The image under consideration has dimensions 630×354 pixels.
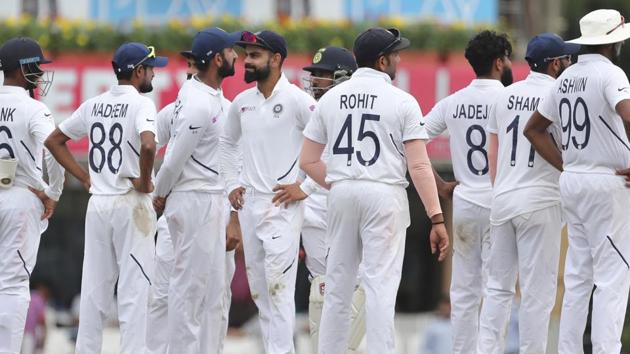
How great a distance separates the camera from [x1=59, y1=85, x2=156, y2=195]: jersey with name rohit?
1360cm

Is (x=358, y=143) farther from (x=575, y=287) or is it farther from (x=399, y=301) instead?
(x=399, y=301)

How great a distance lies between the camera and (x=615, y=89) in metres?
12.1

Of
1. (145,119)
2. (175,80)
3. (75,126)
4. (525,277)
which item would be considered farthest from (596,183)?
(175,80)

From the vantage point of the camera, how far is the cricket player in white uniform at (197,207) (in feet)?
44.8

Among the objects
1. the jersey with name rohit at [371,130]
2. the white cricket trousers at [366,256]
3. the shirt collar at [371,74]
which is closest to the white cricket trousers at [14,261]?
the white cricket trousers at [366,256]

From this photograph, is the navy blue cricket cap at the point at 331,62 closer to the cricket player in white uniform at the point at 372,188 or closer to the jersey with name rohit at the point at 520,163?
the jersey with name rohit at the point at 520,163

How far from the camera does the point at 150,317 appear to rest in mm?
14344

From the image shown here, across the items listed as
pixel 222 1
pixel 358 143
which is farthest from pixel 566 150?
pixel 222 1

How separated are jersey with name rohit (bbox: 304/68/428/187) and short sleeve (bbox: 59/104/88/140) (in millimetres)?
2533

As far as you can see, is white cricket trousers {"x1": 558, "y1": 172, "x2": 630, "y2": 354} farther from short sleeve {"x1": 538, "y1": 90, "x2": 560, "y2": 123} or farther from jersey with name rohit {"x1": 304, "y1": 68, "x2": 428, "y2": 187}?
jersey with name rohit {"x1": 304, "y1": 68, "x2": 428, "y2": 187}

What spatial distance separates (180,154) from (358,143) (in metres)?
1.89

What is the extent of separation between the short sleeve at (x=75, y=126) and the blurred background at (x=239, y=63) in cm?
831

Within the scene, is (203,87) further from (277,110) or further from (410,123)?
(410,123)

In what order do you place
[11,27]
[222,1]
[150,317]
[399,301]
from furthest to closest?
[399,301] < [222,1] < [11,27] < [150,317]
